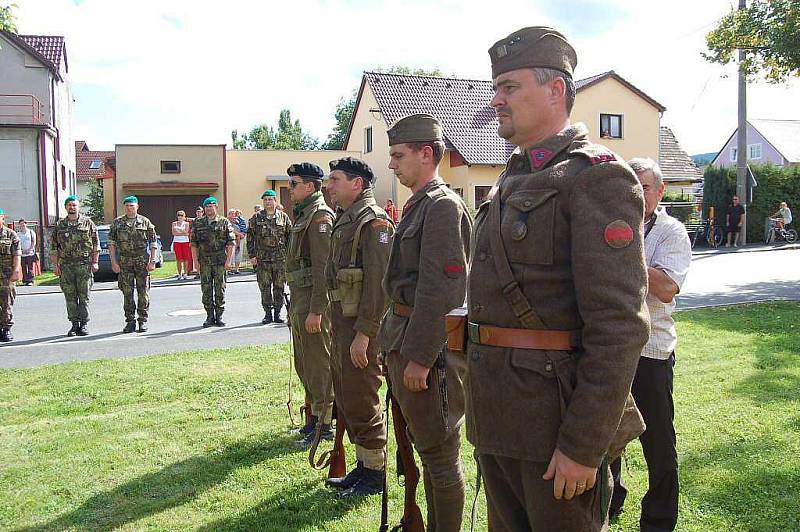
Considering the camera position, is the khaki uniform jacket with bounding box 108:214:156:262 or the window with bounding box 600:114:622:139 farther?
the window with bounding box 600:114:622:139

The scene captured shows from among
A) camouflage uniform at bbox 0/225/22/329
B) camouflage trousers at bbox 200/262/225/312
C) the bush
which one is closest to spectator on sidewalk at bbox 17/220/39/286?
camouflage uniform at bbox 0/225/22/329

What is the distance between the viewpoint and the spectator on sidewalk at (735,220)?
26.6 m

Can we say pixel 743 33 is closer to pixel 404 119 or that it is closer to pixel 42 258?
pixel 404 119

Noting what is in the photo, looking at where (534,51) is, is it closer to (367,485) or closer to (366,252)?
(366,252)

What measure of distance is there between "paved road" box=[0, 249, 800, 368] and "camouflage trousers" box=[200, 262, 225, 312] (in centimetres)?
42

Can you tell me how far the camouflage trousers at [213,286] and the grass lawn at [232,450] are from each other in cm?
366

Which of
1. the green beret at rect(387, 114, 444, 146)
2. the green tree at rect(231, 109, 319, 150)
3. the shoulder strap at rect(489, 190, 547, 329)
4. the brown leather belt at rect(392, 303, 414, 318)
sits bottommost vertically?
the brown leather belt at rect(392, 303, 414, 318)

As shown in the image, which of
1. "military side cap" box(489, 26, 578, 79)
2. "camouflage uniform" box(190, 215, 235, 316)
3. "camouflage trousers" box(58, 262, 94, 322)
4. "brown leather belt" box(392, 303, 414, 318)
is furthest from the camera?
"camouflage uniform" box(190, 215, 235, 316)

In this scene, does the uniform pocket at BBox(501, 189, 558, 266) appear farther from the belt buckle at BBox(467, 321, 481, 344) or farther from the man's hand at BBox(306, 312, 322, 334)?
the man's hand at BBox(306, 312, 322, 334)

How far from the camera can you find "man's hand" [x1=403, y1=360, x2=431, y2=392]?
3385 millimetres

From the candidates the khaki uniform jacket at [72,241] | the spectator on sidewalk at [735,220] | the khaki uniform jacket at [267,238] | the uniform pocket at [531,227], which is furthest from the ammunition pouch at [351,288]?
the spectator on sidewalk at [735,220]

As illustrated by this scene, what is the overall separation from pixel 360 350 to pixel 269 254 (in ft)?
28.4

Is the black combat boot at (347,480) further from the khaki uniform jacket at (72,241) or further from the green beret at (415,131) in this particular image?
the khaki uniform jacket at (72,241)

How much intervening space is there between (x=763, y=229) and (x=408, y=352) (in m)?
29.7
